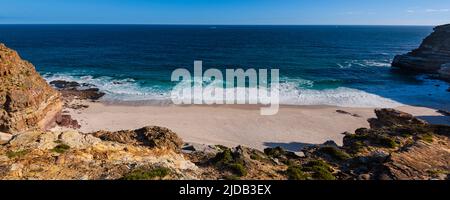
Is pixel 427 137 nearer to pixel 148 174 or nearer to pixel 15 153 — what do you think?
pixel 148 174

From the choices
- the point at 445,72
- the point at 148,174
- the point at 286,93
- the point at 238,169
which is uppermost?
the point at 445,72

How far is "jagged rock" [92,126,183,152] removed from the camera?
1662cm

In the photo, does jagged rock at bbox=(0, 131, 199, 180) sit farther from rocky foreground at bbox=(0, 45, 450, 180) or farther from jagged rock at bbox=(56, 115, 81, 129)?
jagged rock at bbox=(56, 115, 81, 129)

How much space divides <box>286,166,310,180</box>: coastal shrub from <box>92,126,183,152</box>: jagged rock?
587cm

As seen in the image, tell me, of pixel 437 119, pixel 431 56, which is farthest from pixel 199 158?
pixel 431 56

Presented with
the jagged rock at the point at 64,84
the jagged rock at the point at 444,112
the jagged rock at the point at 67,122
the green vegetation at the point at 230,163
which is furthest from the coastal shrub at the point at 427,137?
the jagged rock at the point at 64,84

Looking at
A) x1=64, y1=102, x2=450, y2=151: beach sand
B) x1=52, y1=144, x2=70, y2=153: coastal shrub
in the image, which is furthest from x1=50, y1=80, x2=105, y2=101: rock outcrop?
x1=52, y1=144, x2=70, y2=153: coastal shrub

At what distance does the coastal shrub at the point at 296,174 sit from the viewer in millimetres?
13531

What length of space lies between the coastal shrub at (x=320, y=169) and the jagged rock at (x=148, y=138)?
6574 millimetres

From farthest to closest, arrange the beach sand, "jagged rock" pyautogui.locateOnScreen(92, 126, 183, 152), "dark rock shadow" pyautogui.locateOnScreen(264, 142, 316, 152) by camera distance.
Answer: the beach sand, "dark rock shadow" pyautogui.locateOnScreen(264, 142, 316, 152), "jagged rock" pyautogui.locateOnScreen(92, 126, 183, 152)

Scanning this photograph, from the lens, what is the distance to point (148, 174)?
11.3 metres

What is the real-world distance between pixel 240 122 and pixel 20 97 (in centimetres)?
1925
